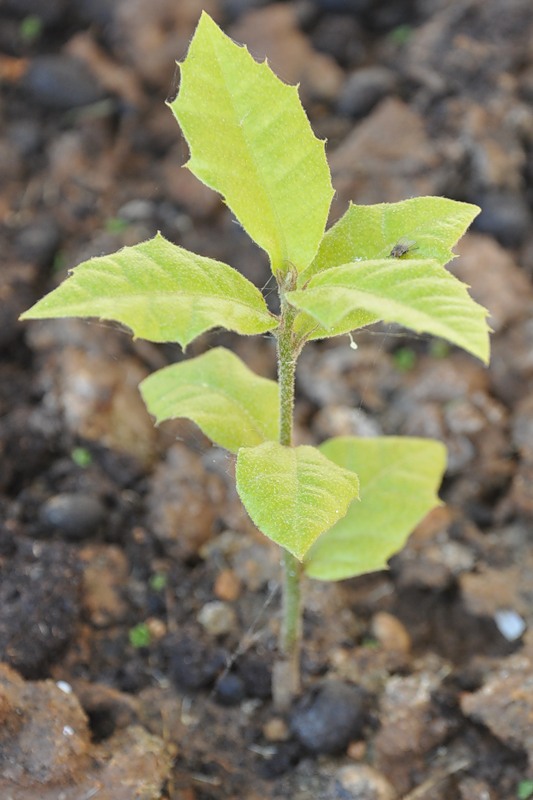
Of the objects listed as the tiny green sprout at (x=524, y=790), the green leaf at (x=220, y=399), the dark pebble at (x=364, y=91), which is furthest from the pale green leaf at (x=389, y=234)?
the dark pebble at (x=364, y=91)

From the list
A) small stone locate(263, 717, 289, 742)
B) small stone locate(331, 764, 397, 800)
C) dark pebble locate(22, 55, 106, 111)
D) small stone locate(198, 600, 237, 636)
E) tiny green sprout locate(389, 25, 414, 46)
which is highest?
tiny green sprout locate(389, 25, 414, 46)

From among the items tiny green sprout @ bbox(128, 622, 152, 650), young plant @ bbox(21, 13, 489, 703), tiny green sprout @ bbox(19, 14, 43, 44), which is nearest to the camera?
young plant @ bbox(21, 13, 489, 703)

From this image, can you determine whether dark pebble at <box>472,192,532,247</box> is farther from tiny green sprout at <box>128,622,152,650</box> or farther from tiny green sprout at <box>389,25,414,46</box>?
tiny green sprout at <box>128,622,152,650</box>

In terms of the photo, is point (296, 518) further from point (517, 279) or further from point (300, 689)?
point (517, 279)

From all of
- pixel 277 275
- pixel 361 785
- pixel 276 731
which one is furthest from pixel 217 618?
pixel 277 275

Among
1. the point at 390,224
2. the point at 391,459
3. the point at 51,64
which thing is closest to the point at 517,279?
the point at 391,459

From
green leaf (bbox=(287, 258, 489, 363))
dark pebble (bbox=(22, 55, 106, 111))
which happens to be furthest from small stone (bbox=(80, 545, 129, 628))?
dark pebble (bbox=(22, 55, 106, 111))

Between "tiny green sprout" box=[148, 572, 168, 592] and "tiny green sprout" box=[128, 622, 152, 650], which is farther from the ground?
"tiny green sprout" box=[148, 572, 168, 592]

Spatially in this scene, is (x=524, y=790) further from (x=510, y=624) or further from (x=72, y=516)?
(x=72, y=516)
